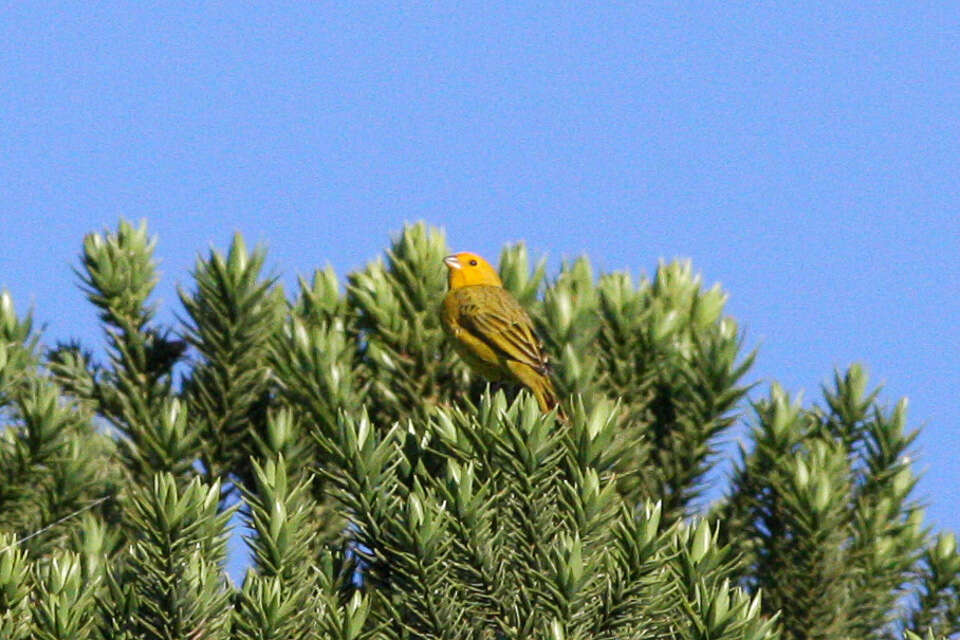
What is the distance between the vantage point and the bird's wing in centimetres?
663

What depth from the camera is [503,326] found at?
22.8ft

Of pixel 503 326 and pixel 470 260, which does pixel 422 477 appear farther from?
pixel 470 260

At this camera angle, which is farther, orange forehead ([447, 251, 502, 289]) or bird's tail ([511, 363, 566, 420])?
orange forehead ([447, 251, 502, 289])

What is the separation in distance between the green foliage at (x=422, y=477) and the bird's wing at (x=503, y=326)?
0.11 meters

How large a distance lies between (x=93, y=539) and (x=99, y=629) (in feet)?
4.53

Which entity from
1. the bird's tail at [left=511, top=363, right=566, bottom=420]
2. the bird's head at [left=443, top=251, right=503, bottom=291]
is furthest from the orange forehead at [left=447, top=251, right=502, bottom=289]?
the bird's tail at [left=511, top=363, right=566, bottom=420]

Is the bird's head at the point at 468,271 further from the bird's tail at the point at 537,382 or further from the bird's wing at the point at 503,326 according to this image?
the bird's tail at the point at 537,382

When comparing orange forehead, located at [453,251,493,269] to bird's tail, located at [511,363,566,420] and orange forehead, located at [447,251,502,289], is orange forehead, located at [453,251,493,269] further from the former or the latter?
bird's tail, located at [511,363,566,420]

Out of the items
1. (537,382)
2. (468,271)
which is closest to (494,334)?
(537,382)

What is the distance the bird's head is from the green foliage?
86 millimetres

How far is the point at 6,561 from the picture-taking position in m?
4.35

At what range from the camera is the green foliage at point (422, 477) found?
170 inches

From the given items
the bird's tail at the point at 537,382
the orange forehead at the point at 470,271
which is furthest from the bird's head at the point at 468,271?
the bird's tail at the point at 537,382

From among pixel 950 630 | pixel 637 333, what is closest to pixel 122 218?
pixel 637 333
